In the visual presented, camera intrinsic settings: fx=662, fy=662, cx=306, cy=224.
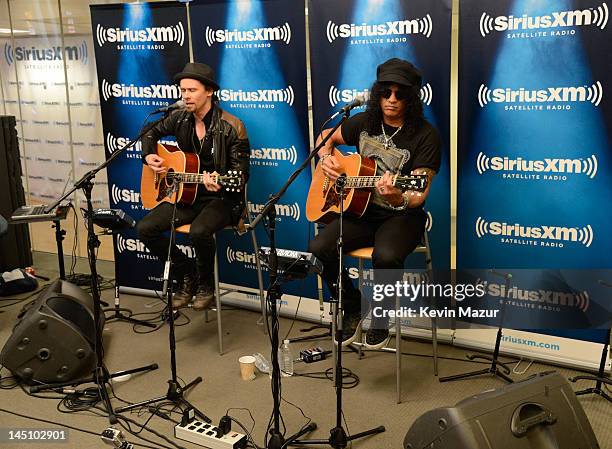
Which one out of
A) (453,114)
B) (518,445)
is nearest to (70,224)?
(453,114)

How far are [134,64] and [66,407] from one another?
2.29m

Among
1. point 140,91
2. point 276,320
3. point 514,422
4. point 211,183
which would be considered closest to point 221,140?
point 211,183

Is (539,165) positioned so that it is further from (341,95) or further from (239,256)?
(239,256)

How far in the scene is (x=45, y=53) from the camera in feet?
17.8

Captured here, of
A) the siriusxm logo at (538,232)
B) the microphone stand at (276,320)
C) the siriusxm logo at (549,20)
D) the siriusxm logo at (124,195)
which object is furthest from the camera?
the siriusxm logo at (124,195)

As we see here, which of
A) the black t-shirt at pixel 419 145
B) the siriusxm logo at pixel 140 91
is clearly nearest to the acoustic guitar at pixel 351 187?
the black t-shirt at pixel 419 145

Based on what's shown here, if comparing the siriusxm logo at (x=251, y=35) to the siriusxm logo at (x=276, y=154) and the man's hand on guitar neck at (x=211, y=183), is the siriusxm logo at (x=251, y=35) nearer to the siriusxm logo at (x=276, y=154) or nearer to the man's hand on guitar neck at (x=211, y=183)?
the siriusxm logo at (x=276, y=154)

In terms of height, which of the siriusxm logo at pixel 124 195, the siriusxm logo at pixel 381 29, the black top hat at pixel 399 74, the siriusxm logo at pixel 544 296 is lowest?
the siriusxm logo at pixel 544 296

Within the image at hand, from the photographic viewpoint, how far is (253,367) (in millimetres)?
3496

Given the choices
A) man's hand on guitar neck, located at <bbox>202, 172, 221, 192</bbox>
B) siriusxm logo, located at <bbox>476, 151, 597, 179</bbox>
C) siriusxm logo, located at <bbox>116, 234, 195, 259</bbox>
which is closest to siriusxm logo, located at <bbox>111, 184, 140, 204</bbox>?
siriusxm logo, located at <bbox>116, 234, 195, 259</bbox>

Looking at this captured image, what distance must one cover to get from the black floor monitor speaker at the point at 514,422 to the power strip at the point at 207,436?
818 millimetres

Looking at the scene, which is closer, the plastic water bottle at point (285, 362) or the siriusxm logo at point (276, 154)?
the plastic water bottle at point (285, 362)

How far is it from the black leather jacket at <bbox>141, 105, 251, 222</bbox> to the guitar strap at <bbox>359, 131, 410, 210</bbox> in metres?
0.76

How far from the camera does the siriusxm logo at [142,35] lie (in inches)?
167
